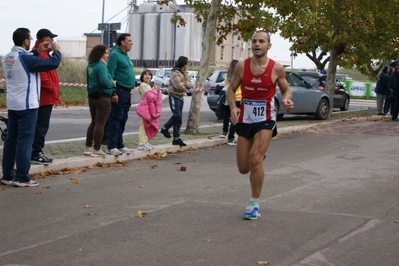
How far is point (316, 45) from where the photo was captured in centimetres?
2844

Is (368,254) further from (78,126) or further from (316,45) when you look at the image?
(316,45)

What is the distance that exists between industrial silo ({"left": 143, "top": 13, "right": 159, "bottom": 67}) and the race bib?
8063 cm

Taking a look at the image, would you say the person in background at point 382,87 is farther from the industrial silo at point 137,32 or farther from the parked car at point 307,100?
the industrial silo at point 137,32

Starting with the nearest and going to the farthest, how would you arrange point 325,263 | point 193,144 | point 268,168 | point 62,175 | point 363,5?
point 325,263 → point 62,175 → point 268,168 → point 193,144 → point 363,5

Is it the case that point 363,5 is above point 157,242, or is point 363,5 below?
above

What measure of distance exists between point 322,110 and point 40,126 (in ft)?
48.6

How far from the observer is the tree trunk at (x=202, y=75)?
18516mm

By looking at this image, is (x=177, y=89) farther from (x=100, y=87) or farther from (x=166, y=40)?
(x=166, y=40)

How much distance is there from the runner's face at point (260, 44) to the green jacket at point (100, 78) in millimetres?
4647

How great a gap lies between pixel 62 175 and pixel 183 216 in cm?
381

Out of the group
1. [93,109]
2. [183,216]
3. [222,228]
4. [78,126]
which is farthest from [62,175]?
[78,126]

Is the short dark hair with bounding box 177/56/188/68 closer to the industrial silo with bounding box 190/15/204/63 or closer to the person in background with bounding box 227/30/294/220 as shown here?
the person in background with bounding box 227/30/294/220

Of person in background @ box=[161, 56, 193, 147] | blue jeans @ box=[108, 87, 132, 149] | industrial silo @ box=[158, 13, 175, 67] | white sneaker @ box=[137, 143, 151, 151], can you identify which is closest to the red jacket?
blue jeans @ box=[108, 87, 132, 149]

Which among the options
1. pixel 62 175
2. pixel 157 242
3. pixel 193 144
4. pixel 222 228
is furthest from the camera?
pixel 193 144
